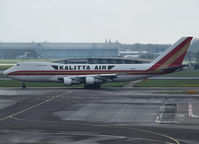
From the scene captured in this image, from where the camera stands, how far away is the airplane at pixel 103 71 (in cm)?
6294

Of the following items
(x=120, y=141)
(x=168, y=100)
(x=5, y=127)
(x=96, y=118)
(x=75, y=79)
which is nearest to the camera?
(x=120, y=141)

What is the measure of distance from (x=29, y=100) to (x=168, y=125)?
2218cm

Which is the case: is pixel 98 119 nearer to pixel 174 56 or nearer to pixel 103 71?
pixel 103 71

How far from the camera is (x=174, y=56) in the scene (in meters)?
63.1

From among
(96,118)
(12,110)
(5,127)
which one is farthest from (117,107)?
(5,127)

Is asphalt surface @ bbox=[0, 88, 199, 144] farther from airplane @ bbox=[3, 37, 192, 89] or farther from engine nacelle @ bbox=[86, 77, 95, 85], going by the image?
airplane @ bbox=[3, 37, 192, 89]

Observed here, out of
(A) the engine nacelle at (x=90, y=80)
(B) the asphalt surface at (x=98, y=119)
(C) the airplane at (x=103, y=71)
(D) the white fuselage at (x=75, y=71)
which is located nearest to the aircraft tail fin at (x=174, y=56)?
(C) the airplane at (x=103, y=71)

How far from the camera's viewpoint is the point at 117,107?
4222 centimetres

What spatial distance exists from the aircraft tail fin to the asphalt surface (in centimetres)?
1090

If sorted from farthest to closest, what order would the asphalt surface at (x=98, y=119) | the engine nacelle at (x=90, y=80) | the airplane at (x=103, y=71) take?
the airplane at (x=103, y=71) → the engine nacelle at (x=90, y=80) → the asphalt surface at (x=98, y=119)

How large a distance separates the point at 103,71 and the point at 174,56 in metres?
11.2

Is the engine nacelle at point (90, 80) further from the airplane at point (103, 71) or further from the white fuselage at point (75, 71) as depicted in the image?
the white fuselage at point (75, 71)

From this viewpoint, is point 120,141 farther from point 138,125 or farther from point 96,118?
point 96,118

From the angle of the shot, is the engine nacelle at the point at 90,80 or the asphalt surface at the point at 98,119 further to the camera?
the engine nacelle at the point at 90,80
